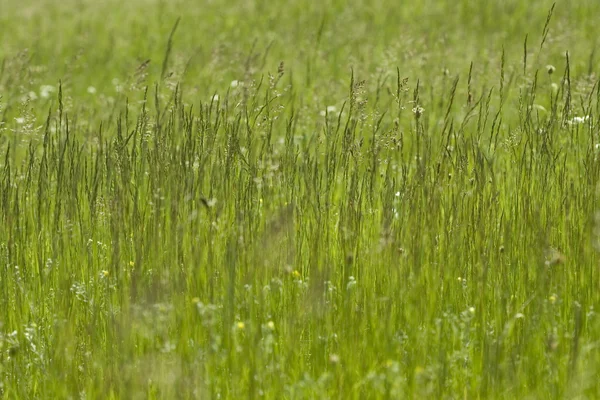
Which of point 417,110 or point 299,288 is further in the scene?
point 417,110

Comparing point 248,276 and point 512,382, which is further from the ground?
point 248,276

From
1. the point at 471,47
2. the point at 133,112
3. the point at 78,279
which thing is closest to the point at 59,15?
the point at 133,112

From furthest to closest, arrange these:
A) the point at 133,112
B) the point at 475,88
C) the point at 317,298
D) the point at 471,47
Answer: the point at 471,47
the point at 133,112
the point at 475,88
the point at 317,298

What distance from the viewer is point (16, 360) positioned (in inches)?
112

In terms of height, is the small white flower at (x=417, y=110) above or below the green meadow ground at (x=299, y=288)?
above

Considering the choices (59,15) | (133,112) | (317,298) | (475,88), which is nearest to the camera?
(317,298)

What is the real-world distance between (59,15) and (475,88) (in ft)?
32.0

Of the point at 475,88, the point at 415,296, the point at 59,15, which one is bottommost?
the point at 415,296

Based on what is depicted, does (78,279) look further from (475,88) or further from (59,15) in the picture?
(59,15)

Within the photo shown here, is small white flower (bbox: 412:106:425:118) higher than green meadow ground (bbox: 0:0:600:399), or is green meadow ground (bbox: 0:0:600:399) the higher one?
small white flower (bbox: 412:106:425:118)

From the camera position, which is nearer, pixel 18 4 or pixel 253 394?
pixel 253 394

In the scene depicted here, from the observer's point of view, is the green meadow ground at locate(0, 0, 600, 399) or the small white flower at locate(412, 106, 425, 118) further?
the small white flower at locate(412, 106, 425, 118)

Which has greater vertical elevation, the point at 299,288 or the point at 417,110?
the point at 417,110

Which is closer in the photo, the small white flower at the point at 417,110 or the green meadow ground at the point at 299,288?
the green meadow ground at the point at 299,288
